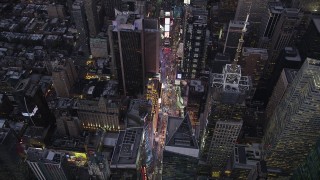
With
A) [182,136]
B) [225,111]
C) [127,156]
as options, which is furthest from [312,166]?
[127,156]

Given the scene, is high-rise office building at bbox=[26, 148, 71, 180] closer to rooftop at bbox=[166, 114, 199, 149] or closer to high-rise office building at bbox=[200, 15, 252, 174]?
rooftop at bbox=[166, 114, 199, 149]

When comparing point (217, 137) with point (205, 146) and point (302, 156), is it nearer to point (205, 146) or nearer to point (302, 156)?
point (205, 146)

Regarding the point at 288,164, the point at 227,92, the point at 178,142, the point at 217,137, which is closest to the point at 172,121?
the point at 178,142

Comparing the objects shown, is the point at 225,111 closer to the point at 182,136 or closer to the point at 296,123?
the point at 182,136

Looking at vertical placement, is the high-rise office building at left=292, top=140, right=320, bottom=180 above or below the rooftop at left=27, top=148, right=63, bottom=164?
above

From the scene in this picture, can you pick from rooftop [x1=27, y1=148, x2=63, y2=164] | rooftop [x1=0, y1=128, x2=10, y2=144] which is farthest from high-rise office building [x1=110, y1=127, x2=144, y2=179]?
rooftop [x1=0, y1=128, x2=10, y2=144]

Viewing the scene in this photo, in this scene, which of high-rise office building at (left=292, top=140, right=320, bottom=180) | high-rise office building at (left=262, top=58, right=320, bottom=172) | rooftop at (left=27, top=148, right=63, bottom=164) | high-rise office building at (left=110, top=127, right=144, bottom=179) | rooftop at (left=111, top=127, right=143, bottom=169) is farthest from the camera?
rooftop at (left=27, top=148, right=63, bottom=164)
